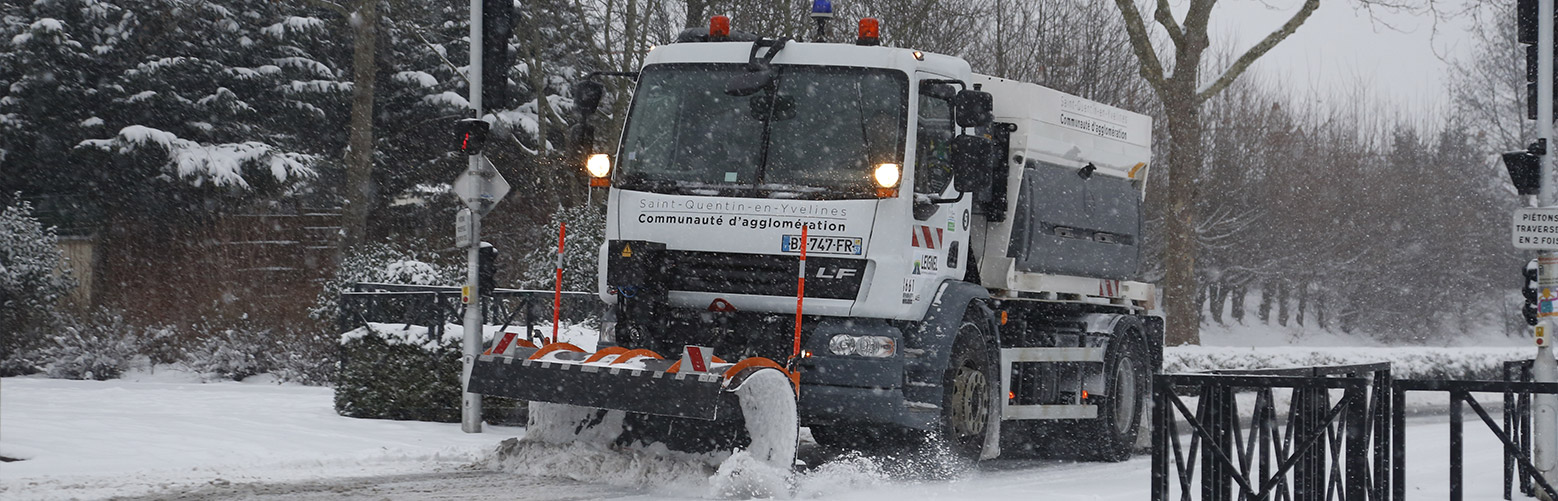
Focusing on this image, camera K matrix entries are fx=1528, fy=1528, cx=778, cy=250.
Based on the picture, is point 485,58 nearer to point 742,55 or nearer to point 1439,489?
point 742,55

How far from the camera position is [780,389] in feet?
28.4

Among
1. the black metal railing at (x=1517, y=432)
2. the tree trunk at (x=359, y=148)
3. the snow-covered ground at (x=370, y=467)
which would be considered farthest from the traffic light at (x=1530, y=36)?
the tree trunk at (x=359, y=148)

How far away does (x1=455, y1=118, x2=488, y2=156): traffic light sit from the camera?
38.1 ft

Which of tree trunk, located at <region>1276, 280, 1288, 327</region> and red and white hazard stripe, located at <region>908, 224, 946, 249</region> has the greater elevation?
red and white hazard stripe, located at <region>908, 224, 946, 249</region>

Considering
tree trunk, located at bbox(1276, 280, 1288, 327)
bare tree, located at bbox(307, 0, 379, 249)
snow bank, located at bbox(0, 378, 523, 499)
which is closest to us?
snow bank, located at bbox(0, 378, 523, 499)

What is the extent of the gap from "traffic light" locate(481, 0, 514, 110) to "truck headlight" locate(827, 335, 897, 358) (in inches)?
150

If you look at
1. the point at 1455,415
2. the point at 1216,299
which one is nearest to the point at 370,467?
the point at 1455,415

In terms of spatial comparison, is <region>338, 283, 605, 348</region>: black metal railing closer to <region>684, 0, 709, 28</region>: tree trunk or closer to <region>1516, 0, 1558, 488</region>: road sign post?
<region>1516, 0, 1558, 488</region>: road sign post

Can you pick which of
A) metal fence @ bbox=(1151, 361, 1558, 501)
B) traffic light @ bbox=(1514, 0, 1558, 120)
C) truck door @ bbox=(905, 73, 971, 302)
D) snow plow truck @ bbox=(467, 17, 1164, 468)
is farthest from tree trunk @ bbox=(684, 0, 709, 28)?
metal fence @ bbox=(1151, 361, 1558, 501)

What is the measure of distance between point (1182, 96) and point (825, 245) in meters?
17.3

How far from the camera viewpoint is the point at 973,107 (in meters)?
9.50

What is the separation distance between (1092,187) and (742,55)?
346 centimetres

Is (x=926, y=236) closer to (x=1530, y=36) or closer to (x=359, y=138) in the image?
(x=1530, y=36)

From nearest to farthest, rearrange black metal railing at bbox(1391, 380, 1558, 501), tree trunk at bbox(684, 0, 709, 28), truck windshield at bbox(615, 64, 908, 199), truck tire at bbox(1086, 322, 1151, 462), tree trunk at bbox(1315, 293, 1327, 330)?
black metal railing at bbox(1391, 380, 1558, 501) < truck windshield at bbox(615, 64, 908, 199) < truck tire at bbox(1086, 322, 1151, 462) < tree trunk at bbox(684, 0, 709, 28) < tree trunk at bbox(1315, 293, 1327, 330)
